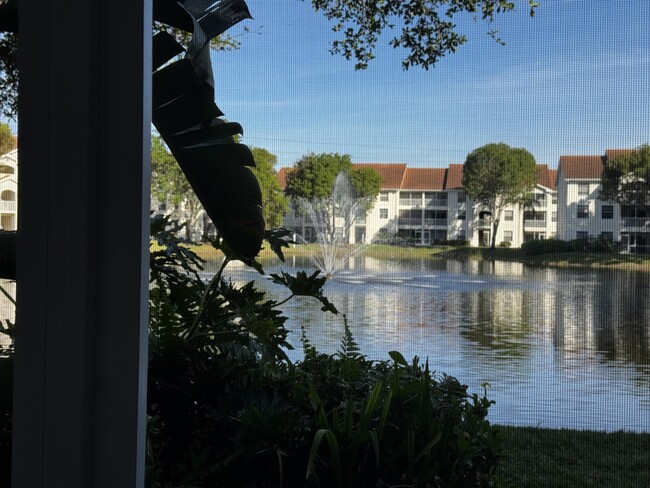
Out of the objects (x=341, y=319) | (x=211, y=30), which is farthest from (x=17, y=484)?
(x=341, y=319)

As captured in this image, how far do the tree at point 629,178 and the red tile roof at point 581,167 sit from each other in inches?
0.6

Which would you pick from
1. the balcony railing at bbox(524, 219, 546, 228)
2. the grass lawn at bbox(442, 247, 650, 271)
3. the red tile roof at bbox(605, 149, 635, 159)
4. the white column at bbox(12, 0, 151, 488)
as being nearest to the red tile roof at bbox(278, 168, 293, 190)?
the grass lawn at bbox(442, 247, 650, 271)

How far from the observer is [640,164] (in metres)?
1.16

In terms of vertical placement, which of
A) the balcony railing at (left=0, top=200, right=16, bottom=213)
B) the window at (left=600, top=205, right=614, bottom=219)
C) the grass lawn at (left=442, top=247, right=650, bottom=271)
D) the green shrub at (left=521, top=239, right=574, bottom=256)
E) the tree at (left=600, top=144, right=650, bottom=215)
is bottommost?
the grass lawn at (left=442, top=247, right=650, bottom=271)

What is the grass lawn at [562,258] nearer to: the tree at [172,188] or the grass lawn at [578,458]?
the grass lawn at [578,458]

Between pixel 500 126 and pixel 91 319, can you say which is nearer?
pixel 91 319

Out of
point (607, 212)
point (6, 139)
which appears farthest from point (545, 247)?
point (6, 139)

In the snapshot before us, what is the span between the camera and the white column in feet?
1.26

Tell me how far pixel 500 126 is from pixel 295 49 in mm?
481

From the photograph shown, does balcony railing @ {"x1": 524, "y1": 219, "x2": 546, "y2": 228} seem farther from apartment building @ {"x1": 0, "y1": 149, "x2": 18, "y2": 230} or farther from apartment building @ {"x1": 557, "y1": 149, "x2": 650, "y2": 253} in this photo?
apartment building @ {"x1": 0, "y1": 149, "x2": 18, "y2": 230}

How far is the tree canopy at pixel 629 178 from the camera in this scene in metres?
1.16

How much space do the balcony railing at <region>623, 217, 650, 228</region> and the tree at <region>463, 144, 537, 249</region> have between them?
0.65 feet

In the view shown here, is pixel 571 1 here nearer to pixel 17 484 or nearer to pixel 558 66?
pixel 558 66

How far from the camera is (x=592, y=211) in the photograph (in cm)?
125
